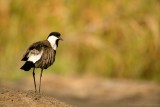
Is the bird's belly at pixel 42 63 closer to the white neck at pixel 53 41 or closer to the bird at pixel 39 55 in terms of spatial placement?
the bird at pixel 39 55

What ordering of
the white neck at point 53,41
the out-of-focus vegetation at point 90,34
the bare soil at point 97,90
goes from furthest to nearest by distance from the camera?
1. the out-of-focus vegetation at point 90,34
2. the bare soil at point 97,90
3. the white neck at point 53,41

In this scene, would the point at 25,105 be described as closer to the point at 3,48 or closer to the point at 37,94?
the point at 37,94

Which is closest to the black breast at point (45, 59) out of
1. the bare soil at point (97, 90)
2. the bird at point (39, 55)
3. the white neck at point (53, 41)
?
the bird at point (39, 55)

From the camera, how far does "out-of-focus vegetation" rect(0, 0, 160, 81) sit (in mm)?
16328

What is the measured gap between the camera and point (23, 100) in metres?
7.38

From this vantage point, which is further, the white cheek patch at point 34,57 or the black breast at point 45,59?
the black breast at point 45,59

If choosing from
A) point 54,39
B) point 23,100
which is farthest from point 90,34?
point 23,100

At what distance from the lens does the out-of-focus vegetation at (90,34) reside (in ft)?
53.6

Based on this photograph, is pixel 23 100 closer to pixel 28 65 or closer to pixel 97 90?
pixel 28 65

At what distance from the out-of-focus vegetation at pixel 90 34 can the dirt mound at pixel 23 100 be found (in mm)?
8453

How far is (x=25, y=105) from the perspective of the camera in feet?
23.8

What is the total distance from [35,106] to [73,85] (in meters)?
8.85

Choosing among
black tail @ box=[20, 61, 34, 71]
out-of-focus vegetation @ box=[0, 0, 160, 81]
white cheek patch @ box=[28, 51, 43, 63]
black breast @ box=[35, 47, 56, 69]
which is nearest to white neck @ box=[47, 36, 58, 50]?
black breast @ box=[35, 47, 56, 69]

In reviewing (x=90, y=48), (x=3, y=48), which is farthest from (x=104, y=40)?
(x=3, y=48)
